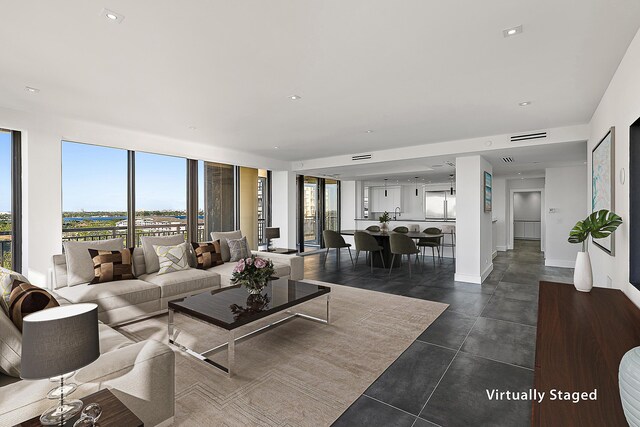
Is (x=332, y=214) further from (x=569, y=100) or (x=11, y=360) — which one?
(x=11, y=360)

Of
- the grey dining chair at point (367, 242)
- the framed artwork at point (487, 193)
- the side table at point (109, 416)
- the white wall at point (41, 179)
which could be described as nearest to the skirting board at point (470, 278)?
the framed artwork at point (487, 193)

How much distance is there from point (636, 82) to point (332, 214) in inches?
349

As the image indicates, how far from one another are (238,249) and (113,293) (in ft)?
6.78

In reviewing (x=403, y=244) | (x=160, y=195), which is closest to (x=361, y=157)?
(x=403, y=244)

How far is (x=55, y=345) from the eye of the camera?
3.81 feet

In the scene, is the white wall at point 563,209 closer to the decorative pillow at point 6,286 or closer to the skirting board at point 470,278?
the skirting board at point 470,278

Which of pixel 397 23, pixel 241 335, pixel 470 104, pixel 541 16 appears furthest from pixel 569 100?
pixel 241 335

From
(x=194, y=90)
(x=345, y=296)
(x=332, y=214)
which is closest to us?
(x=194, y=90)

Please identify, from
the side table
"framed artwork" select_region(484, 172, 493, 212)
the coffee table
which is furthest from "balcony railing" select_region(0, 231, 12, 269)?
"framed artwork" select_region(484, 172, 493, 212)

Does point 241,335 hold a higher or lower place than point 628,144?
lower

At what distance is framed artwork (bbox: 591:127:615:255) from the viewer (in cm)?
273

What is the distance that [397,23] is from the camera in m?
2.06

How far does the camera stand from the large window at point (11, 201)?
3961mm

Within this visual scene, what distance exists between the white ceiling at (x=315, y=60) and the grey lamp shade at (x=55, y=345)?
178 centimetres
